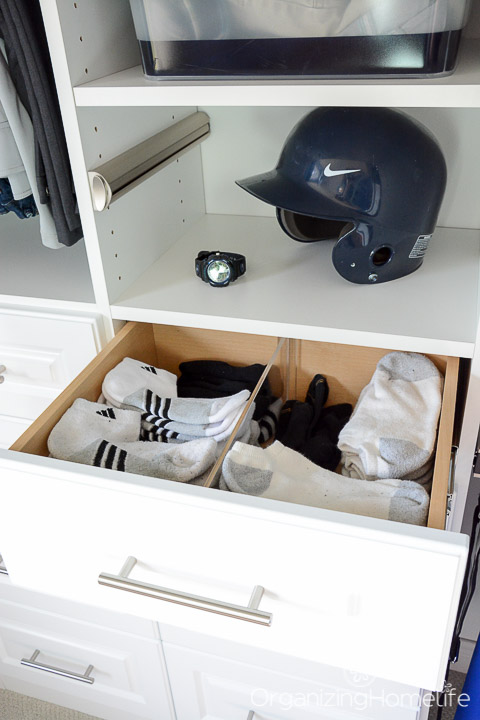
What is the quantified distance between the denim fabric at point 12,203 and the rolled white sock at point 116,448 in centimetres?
36

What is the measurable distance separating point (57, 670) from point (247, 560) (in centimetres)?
67

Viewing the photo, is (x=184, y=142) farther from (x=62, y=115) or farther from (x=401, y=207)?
(x=401, y=207)

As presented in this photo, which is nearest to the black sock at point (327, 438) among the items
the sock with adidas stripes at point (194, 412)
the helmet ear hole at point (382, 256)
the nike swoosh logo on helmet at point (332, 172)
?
the sock with adidas stripes at point (194, 412)

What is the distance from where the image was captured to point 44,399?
1.09 m

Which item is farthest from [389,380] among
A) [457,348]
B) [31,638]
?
[31,638]

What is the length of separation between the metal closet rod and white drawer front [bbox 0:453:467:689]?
0.39 m

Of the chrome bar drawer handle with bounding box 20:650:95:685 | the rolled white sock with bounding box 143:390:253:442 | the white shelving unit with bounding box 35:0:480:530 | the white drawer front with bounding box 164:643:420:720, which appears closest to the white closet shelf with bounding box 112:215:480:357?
the white shelving unit with bounding box 35:0:480:530

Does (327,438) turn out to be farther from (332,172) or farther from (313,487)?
(332,172)

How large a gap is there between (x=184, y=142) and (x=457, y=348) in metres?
0.61

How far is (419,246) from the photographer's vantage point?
37.5 inches

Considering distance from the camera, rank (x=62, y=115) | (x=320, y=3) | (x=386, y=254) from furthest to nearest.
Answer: (x=386, y=254) → (x=62, y=115) → (x=320, y=3)

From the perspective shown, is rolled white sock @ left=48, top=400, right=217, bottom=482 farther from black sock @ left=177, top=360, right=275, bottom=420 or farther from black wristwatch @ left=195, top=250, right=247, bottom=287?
black wristwatch @ left=195, top=250, right=247, bottom=287

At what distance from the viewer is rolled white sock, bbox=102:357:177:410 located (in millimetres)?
889

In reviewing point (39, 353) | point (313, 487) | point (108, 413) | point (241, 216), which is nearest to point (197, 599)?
point (313, 487)
